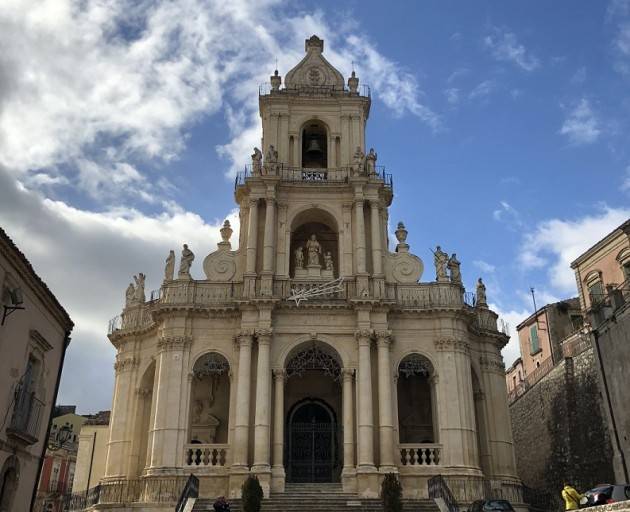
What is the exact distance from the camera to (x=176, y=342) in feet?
90.8

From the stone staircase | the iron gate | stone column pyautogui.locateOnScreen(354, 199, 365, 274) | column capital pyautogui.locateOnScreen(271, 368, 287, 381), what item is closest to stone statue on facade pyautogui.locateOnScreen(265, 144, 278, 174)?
stone column pyautogui.locateOnScreen(354, 199, 365, 274)

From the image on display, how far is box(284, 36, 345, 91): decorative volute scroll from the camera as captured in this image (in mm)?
35594

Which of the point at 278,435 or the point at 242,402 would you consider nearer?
the point at 278,435

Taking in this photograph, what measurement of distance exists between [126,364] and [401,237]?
13924 mm

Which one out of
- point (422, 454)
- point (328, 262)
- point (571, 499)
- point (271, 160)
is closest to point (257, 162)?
point (271, 160)

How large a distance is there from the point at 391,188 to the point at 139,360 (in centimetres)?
1451

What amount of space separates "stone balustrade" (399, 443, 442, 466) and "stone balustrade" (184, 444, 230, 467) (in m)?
7.01

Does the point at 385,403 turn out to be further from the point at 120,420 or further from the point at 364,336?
the point at 120,420

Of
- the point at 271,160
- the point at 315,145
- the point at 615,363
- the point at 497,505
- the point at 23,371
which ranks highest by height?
the point at 315,145

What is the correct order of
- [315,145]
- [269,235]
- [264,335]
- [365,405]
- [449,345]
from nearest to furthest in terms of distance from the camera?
[365,405] → [264,335] → [449,345] → [269,235] → [315,145]

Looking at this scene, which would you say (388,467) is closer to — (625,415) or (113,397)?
(625,415)

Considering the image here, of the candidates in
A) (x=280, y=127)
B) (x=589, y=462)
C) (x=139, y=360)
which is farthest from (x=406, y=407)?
(x=280, y=127)

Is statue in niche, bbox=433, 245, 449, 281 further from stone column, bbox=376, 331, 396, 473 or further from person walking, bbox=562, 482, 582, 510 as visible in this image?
person walking, bbox=562, 482, 582, 510

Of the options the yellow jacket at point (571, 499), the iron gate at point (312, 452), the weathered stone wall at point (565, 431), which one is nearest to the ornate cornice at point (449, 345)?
the iron gate at point (312, 452)
